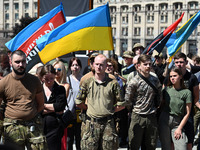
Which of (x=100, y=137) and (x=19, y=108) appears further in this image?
(x=100, y=137)

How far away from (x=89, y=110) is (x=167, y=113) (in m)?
1.37

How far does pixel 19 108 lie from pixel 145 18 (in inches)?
Result: 2892

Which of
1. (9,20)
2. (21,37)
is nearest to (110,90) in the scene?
(21,37)

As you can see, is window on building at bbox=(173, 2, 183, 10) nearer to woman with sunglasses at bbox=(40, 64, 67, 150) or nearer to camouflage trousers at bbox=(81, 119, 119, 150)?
woman with sunglasses at bbox=(40, 64, 67, 150)

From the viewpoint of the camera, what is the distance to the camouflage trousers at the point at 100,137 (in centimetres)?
511

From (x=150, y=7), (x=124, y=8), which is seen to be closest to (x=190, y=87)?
(x=150, y=7)

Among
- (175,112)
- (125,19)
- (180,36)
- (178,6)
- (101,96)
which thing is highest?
(178,6)

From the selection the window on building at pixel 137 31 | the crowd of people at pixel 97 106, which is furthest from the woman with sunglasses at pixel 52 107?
the window on building at pixel 137 31

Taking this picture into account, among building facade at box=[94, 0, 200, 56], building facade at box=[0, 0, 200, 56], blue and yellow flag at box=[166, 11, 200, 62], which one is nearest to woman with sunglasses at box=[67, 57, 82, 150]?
blue and yellow flag at box=[166, 11, 200, 62]

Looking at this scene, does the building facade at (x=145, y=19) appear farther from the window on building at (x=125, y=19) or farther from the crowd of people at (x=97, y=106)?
the crowd of people at (x=97, y=106)

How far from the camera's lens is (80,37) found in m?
6.45

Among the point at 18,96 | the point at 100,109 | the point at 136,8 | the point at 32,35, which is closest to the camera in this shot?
the point at 18,96

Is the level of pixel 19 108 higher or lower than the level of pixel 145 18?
lower

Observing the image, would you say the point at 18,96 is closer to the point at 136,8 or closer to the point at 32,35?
the point at 32,35
